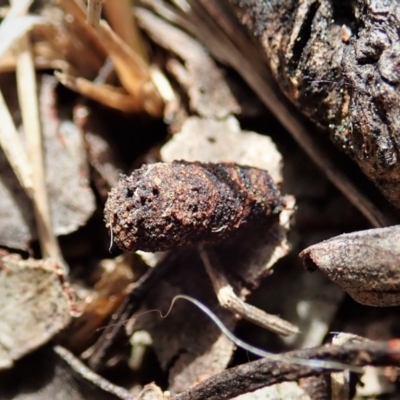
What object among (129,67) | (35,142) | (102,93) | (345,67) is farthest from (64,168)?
(345,67)

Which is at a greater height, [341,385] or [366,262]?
[366,262]

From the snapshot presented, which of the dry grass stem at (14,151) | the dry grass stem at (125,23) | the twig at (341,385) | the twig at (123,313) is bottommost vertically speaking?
the twig at (341,385)

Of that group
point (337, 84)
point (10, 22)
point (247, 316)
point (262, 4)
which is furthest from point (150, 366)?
point (10, 22)

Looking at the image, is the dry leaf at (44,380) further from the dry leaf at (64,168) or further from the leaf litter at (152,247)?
the dry leaf at (64,168)

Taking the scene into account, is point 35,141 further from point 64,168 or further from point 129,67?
point 129,67

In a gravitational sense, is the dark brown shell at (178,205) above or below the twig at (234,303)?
above

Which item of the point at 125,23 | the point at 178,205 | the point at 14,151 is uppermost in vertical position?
the point at 125,23

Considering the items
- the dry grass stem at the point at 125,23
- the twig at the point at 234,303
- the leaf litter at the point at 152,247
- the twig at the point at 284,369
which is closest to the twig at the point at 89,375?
the leaf litter at the point at 152,247
